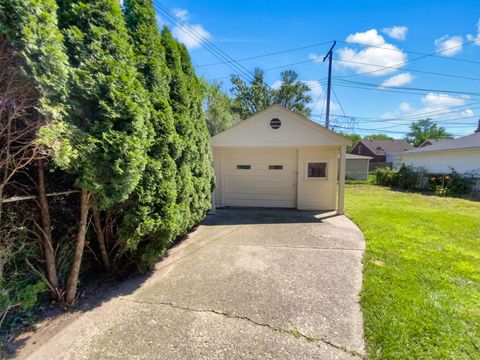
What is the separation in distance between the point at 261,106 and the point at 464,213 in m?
21.7

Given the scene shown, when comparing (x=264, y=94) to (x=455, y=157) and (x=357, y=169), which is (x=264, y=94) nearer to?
(x=357, y=169)

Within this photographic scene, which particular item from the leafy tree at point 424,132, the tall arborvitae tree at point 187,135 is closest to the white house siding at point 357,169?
the tall arborvitae tree at point 187,135

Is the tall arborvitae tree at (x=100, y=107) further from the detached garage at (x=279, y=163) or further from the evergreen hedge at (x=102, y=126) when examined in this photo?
the detached garage at (x=279, y=163)

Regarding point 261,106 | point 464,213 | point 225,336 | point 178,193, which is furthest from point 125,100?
point 261,106

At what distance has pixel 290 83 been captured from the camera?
25.5 m

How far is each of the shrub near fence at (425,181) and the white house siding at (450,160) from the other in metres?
0.97

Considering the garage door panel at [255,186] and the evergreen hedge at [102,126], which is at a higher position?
the evergreen hedge at [102,126]

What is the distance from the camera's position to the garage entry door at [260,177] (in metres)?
8.25

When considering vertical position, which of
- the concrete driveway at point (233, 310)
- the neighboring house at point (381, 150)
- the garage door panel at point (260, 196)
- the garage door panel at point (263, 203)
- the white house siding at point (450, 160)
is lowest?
the concrete driveway at point (233, 310)

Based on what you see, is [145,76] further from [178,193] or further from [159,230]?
[159,230]

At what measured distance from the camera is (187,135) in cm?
428

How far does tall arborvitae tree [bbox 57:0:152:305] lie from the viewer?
221cm

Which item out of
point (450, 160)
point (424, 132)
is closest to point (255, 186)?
point (450, 160)

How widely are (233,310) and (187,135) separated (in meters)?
3.09
